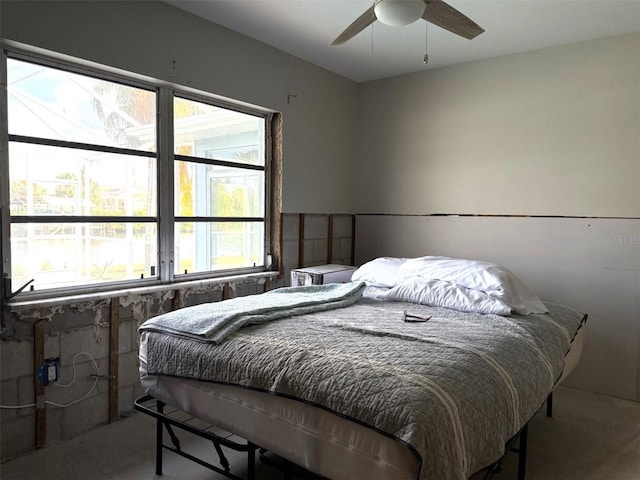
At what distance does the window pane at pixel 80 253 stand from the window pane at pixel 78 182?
10cm

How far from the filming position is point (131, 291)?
9.31ft

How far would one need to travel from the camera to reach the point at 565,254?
11.6 ft

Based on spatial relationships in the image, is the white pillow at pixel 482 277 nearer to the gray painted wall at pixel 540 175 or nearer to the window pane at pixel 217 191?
the gray painted wall at pixel 540 175

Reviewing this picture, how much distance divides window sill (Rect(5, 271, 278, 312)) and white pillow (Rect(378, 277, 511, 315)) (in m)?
1.15

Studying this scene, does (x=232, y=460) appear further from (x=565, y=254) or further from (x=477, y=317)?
(x=565, y=254)

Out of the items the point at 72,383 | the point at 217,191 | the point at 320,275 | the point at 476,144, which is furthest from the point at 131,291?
the point at 476,144

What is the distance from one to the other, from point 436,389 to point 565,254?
8.49 ft

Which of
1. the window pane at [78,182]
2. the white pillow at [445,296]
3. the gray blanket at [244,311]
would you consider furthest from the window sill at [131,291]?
the white pillow at [445,296]

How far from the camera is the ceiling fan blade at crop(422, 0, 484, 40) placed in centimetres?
215

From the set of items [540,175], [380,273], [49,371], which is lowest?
[49,371]

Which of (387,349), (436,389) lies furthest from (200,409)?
(436,389)

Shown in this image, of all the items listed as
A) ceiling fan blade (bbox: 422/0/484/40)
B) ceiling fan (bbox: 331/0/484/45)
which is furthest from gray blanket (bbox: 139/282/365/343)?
ceiling fan blade (bbox: 422/0/484/40)

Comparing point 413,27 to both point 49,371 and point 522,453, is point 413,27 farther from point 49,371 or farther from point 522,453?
point 49,371

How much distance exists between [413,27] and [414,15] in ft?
4.51
